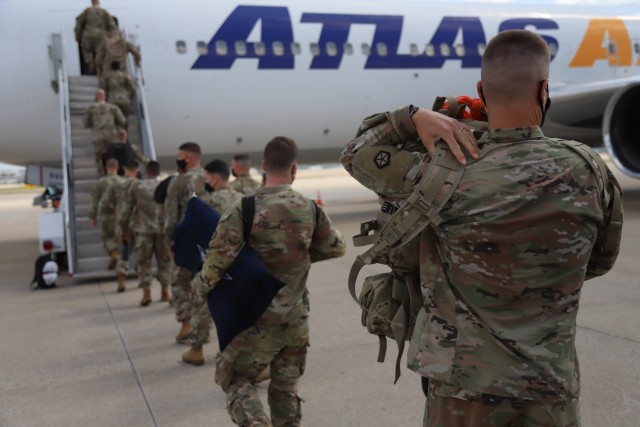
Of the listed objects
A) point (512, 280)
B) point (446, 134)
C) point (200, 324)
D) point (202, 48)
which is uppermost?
point (202, 48)

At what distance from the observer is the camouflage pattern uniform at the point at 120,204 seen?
7.39m

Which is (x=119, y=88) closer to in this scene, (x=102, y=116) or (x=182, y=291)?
(x=102, y=116)

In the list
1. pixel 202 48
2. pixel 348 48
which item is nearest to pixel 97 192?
pixel 202 48

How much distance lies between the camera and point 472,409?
1758 mm

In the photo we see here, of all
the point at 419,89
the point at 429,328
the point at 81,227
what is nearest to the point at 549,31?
the point at 419,89

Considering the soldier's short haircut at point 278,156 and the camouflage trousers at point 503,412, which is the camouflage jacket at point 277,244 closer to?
the soldier's short haircut at point 278,156

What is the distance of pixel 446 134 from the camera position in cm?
171

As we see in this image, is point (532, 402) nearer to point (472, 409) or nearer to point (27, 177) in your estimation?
point (472, 409)

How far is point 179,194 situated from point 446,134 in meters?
4.05

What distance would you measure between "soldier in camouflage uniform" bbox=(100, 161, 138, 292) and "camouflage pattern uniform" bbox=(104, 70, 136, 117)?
2236mm

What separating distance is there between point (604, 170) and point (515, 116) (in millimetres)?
289

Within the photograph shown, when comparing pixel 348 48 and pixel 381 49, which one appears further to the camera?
pixel 381 49

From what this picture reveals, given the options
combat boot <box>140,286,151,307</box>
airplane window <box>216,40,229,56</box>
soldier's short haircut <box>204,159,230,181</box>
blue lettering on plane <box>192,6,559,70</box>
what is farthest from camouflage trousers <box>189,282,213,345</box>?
airplane window <box>216,40,229,56</box>

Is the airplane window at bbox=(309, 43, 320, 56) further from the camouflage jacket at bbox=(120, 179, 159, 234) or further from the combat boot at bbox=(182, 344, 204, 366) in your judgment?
the combat boot at bbox=(182, 344, 204, 366)
